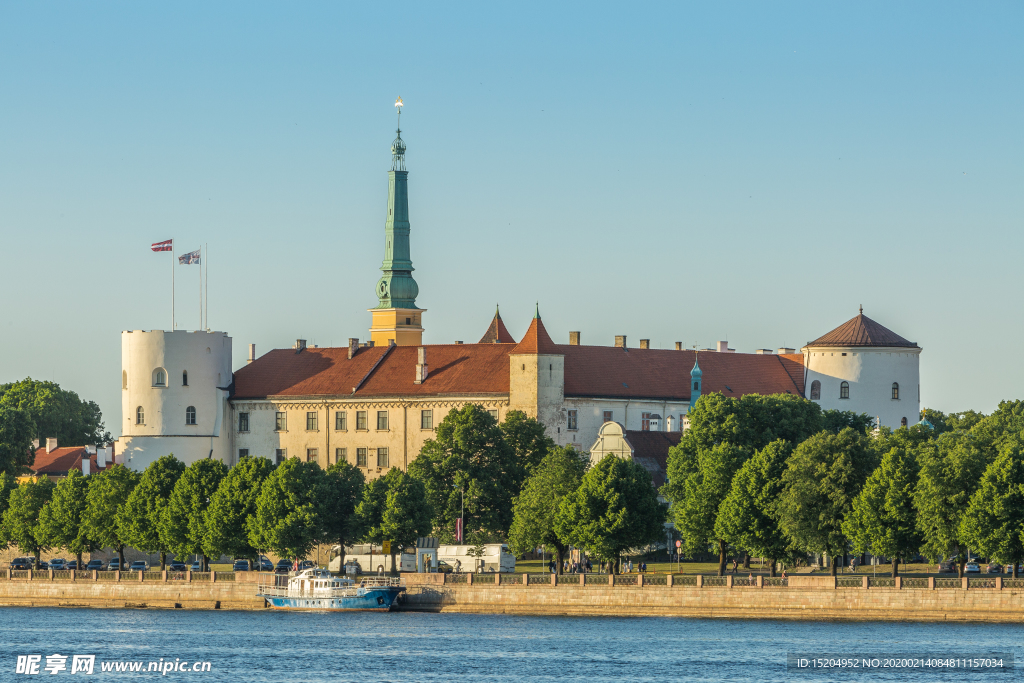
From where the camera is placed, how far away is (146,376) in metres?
132

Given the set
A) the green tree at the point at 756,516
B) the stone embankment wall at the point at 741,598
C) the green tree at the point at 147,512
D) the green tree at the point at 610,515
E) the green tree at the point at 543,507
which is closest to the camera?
the stone embankment wall at the point at 741,598

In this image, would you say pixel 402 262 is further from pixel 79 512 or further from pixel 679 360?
pixel 79 512

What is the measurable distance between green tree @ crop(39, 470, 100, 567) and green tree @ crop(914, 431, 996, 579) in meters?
43.7

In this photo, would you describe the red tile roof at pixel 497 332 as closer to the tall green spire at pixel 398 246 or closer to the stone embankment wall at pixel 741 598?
the tall green spire at pixel 398 246

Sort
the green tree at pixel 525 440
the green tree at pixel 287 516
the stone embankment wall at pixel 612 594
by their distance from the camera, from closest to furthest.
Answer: the stone embankment wall at pixel 612 594 → the green tree at pixel 287 516 → the green tree at pixel 525 440

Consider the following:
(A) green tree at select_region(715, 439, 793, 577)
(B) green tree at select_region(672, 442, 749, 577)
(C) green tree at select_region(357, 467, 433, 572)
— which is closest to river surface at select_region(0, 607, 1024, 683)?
(A) green tree at select_region(715, 439, 793, 577)

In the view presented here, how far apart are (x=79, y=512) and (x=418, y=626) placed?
30.0m

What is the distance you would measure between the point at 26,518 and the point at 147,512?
10.4m

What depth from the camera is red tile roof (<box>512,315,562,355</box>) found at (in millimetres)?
127250

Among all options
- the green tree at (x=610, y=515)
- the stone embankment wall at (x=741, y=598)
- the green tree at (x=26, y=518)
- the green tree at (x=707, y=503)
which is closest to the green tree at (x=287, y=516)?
the stone embankment wall at (x=741, y=598)

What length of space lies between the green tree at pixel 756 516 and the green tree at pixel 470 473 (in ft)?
66.4

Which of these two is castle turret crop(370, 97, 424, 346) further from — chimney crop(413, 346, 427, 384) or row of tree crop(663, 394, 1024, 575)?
row of tree crop(663, 394, 1024, 575)

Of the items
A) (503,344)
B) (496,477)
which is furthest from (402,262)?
(496,477)

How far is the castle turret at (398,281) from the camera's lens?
6535 inches
